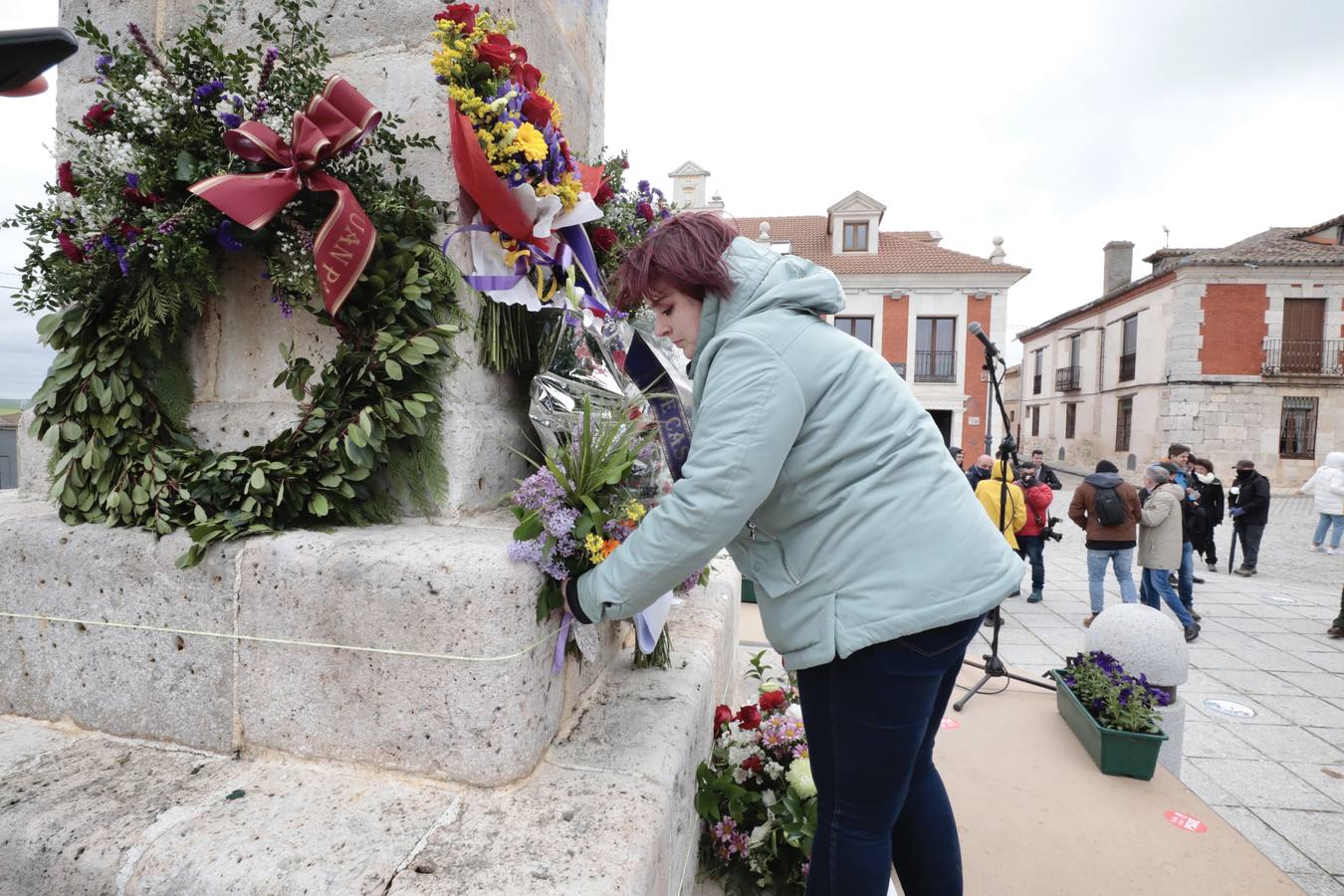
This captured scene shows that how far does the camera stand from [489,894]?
1134mm

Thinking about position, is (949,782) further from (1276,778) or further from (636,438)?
(636,438)

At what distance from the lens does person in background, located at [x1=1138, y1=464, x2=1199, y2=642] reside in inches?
236

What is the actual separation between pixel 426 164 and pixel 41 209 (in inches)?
34.7

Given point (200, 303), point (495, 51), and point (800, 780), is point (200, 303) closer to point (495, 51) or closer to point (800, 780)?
point (495, 51)

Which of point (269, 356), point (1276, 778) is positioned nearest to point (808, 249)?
point (1276, 778)

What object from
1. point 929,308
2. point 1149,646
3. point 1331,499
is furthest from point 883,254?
point 1149,646

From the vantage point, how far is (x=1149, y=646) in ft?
10.5

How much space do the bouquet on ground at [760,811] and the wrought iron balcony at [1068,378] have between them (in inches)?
1225

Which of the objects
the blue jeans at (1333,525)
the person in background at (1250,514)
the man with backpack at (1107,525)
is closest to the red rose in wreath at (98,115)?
the man with backpack at (1107,525)

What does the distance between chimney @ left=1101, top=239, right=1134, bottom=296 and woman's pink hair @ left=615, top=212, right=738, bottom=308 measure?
32.6 meters

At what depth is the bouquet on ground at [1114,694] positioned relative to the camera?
2926 millimetres

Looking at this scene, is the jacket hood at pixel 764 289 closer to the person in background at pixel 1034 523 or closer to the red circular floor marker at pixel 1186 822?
the red circular floor marker at pixel 1186 822

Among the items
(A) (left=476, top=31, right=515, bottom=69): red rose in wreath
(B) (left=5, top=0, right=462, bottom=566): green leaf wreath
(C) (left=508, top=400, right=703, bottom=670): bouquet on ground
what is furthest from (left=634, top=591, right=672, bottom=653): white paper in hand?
(A) (left=476, top=31, right=515, bottom=69): red rose in wreath

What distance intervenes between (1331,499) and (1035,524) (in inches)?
273
